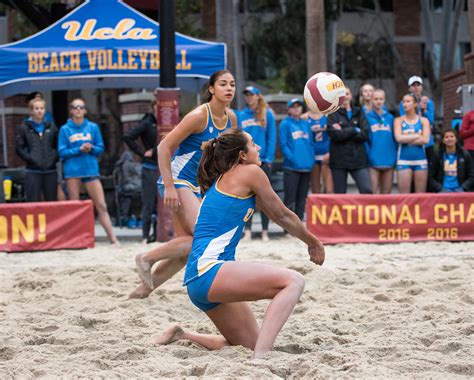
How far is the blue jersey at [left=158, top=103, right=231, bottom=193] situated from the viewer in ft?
22.5

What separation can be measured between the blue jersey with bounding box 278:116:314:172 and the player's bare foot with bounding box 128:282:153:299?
490cm

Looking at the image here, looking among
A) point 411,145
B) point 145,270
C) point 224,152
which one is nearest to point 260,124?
point 411,145

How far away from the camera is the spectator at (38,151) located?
38.2ft

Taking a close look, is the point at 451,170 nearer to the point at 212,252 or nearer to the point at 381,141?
the point at 381,141

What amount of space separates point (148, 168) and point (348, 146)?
2688 millimetres

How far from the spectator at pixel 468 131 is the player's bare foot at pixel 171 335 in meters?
7.48

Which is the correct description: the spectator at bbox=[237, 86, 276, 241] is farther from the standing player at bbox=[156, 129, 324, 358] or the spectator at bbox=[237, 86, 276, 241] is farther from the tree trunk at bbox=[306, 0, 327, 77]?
the tree trunk at bbox=[306, 0, 327, 77]

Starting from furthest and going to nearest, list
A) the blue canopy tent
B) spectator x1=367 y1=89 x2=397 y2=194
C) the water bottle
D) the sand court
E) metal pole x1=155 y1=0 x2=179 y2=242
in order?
the water bottle, the blue canopy tent, spectator x1=367 y1=89 x2=397 y2=194, metal pole x1=155 y1=0 x2=179 y2=242, the sand court

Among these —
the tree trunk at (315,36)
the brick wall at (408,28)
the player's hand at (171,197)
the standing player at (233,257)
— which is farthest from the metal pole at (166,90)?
the brick wall at (408,28)

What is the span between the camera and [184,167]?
6.92 m

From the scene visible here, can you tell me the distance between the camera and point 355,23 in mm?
33125

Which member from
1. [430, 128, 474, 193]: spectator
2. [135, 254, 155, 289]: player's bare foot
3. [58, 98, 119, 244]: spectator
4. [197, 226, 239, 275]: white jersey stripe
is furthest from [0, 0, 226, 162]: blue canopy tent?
[197, 226, 239, 275]: white jersey stripe

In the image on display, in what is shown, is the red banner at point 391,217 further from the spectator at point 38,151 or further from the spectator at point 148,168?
the spectator at point 38,151

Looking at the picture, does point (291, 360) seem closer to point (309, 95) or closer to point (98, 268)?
point (309, 95)
